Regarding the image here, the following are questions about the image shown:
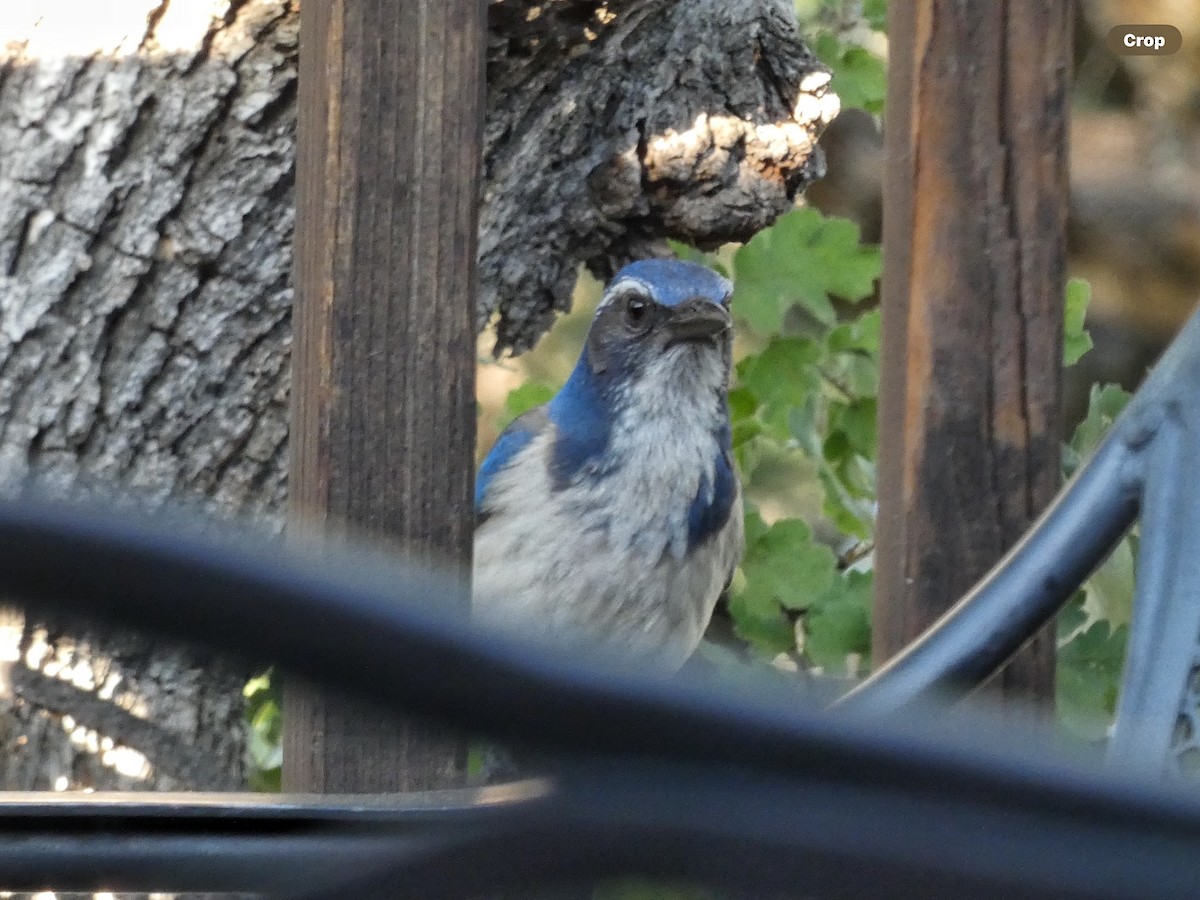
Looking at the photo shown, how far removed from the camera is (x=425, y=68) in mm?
1704

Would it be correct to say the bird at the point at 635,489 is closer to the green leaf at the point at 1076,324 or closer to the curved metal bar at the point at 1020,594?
the green leaf at the point at 1076,324

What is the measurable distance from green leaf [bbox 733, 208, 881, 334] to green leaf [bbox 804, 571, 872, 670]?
59cm

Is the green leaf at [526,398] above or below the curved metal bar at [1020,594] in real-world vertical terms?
above

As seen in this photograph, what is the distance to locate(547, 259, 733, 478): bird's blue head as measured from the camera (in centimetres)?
317

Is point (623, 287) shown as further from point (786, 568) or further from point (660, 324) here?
point (786, 568)

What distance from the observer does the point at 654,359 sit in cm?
332

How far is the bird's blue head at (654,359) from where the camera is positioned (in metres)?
3.17

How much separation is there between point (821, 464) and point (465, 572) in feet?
4.86

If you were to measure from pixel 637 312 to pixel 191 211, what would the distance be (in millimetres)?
878

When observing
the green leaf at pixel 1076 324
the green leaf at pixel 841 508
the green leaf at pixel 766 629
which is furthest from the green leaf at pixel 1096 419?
the green leaf at pixel 766 629

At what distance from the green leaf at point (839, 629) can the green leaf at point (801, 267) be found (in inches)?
23.1

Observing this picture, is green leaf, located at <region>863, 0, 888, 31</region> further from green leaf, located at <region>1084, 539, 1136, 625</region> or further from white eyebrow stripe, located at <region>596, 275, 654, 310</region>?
green leaf, located at <region>1084, 539, 1136, 625</region>

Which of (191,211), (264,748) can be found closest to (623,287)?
(191,211)

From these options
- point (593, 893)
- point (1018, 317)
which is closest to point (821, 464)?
point (1018, 317)
